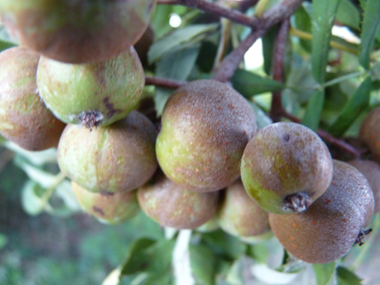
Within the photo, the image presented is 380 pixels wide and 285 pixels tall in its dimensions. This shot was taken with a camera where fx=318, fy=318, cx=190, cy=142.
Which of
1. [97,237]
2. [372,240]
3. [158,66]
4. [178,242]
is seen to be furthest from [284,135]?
[97,237]

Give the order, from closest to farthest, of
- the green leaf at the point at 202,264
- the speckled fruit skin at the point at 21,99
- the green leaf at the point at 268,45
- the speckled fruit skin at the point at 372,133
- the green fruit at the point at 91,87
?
the green fruit at the point at 91,87
the speckled fruit skin at the point at 21,99
the speckled fruit skin at the point at 372,133
the green leaf at the point at 268,45
the green leaf at the point at 202,264

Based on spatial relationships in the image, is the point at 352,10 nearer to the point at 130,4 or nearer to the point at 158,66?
the point at 158,66

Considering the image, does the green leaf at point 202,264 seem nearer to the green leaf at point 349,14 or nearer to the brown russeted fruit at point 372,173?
the brown russeted fruit at point 372,173

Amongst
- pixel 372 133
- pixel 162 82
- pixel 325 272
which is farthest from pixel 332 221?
pixel 162 82

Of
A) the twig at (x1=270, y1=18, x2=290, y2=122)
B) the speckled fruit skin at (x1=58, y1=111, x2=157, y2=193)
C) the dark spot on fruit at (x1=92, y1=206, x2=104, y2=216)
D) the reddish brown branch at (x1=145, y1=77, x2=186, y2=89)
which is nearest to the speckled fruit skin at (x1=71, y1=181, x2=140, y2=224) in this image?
the dark spot on fruit at (x1=92, y1=206, x2=104, y2=216)

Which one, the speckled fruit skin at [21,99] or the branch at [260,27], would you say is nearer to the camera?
the speckled fruit skin at [21,99]

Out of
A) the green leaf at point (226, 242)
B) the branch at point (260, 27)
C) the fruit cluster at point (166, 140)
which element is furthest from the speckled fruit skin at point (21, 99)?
the green leaf at point (226, 242)

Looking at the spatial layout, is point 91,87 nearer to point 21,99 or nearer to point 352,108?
point 21,99
